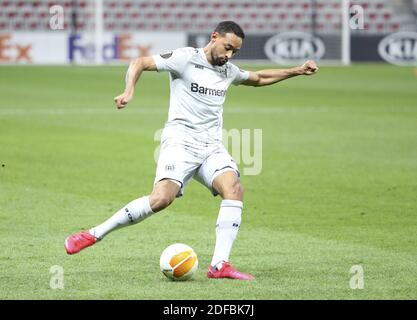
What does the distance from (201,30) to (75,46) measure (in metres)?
4.97

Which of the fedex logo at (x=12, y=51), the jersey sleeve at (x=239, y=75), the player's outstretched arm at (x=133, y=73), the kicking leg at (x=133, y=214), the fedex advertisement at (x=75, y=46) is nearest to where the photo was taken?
the player's outstretched arm at (x=133, y=73)

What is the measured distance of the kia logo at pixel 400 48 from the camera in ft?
118

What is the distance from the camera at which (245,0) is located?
1597 inches

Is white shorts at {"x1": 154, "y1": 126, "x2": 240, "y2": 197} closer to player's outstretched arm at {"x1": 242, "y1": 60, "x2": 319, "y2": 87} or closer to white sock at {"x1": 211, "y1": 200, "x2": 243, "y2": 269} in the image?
white sock at {"x1": 211, "y1": 200, "x2": 243, "y2": 269}

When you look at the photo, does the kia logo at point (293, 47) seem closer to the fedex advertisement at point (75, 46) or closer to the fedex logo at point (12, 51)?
the fedex advertisement at point (75, 46)

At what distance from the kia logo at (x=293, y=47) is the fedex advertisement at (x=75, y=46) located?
301cm

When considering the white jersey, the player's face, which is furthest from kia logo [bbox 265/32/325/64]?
the player's face

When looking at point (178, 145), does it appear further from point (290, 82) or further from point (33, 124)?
point (290, 82)

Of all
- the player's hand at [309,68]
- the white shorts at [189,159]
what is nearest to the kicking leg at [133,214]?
the white shorts at [189,159]

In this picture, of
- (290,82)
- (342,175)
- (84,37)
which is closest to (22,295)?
(342,175)

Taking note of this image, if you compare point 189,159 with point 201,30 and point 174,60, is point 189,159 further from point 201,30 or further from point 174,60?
point 201,30

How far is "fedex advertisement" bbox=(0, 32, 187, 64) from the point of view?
35.8 m

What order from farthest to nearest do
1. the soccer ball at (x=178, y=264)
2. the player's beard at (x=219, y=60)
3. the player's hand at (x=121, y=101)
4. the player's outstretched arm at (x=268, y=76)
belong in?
the player's outstretched arm at (x=268, y=76), the player's beard at (x=219, y=60), the soccer ball at (x=178, y=264), the player's hand at (x=121, y=101)
